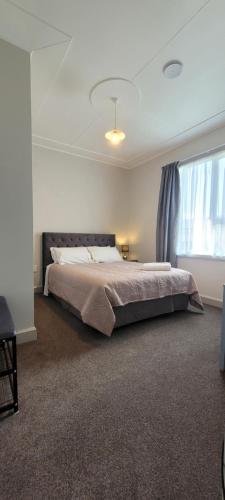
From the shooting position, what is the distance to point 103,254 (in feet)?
13.0

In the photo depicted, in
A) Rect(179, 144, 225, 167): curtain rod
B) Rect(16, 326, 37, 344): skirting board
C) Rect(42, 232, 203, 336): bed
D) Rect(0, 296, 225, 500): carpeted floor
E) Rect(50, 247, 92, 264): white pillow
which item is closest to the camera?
Rect(0, 296, 225, 500): carpeted floor

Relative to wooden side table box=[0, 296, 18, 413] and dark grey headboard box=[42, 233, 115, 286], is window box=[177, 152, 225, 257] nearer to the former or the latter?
dark grey headboard box=[42, 233, 115, 286]

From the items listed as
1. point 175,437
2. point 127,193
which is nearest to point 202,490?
point 175,437

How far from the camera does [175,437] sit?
1074 millimetres

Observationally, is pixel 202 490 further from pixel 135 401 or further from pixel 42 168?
pixel 42 168

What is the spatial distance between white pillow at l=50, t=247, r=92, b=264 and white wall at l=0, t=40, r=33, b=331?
1.51 m

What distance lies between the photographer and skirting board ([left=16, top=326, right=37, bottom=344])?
194 centimetres

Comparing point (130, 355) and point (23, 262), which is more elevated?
point (23, 262)

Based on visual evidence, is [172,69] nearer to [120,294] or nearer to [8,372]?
[120,294]

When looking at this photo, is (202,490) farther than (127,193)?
No

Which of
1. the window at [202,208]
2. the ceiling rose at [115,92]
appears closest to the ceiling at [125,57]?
the ceiling rose at [115,92]

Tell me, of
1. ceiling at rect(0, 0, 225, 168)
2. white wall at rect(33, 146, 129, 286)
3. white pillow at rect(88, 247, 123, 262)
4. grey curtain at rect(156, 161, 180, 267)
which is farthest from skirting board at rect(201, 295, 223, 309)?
ceiling at rect(0, 0, 225, 168)

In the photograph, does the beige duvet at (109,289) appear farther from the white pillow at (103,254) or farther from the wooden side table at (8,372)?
the white pillow at (103,254)

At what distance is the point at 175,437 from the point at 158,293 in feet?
4.85
